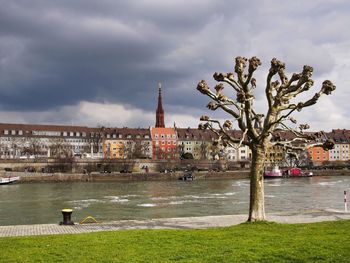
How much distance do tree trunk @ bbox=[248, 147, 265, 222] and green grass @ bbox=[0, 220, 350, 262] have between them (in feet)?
9.25

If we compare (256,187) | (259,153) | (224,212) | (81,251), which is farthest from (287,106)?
(224,212)

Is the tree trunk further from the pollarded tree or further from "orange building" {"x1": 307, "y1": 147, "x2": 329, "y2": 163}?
"orange building" {"x1": 307, "y1": 147, "x2": 329, "y2": 163}

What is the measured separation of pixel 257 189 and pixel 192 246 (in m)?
7.67

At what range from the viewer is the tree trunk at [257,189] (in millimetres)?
20094

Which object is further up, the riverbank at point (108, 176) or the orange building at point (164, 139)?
the orange building at point (164, 139)

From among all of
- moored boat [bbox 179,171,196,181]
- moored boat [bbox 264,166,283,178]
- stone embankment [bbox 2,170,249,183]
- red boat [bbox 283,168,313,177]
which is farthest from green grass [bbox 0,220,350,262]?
red boat [bbox 283,168,313,177]

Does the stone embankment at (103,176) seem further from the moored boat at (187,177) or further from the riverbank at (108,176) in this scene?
the moored boat at (187,177)

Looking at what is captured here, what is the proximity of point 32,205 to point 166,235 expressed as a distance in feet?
101

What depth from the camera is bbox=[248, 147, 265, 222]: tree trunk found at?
65.9 feet

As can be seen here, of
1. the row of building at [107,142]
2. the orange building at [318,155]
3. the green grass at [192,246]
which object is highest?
the row of building at [107,142]

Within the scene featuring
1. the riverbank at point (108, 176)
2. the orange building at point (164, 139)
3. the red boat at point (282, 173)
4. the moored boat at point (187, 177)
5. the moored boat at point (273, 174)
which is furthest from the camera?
the orange building at point (164, 139)

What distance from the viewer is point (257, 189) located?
2025 cm

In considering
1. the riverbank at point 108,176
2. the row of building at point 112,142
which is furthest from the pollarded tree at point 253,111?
the row of building at point 112,142

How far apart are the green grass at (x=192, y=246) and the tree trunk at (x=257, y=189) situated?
2820 millimetres
